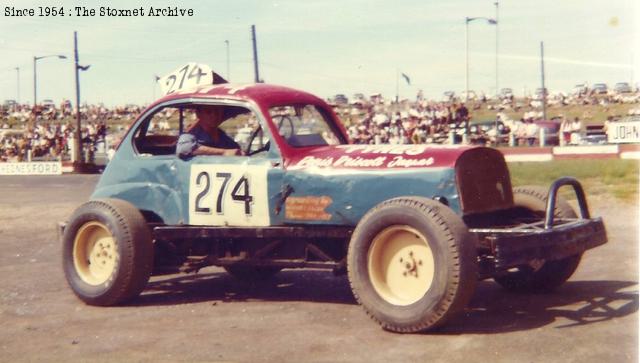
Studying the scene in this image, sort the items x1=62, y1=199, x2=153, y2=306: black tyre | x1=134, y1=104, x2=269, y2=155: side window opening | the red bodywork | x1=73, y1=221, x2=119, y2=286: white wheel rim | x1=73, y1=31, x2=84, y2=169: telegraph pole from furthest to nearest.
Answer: x1=73, y1=31, x2=84, y2=169: telegraph pole
x1=134, y1=104, x2=269, y2=155: side window opening
x1=73, y1=221, x2=119, y2=286: white wheel rim
x1=62, y1=199, x2=153, y2=306: black tyre
the red bodywork

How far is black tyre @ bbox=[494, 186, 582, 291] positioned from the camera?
22.5 feet

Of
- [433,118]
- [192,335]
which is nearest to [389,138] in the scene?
[433,118]

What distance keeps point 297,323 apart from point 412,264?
93cm

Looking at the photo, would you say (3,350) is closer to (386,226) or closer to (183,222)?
(183,222)

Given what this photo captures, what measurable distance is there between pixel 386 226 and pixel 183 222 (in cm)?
198

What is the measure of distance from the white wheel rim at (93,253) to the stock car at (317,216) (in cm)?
1

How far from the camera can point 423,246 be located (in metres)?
5.71

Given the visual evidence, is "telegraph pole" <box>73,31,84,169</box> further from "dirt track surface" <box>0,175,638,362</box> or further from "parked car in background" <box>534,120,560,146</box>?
"dirt track surface" <box>0,175,638,362</box>

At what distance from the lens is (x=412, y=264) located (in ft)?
18.8

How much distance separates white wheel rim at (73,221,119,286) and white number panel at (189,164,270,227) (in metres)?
0.78

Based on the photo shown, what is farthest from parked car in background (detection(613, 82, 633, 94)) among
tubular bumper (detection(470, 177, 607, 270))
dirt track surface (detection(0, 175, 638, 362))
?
tubular bumper (detection(470, 177, 607, 270))

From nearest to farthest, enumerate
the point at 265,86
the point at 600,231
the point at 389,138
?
1. the point at 600,231
2. the point at 265,86
3. the point at 389,138

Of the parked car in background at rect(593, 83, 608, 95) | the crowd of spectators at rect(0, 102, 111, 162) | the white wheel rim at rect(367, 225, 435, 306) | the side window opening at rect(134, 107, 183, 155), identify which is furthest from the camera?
the parked car in background at rect(593, 83, 608, 95)

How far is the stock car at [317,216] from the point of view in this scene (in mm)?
5625
